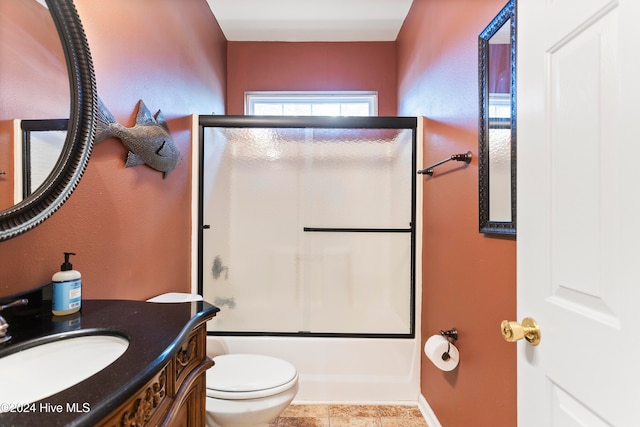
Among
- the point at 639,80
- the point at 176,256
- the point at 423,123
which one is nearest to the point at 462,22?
the point at 423,123

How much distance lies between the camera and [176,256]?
5.97 ft

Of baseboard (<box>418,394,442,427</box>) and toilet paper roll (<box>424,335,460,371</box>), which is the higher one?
toilet paper roll (<box>424,335,460,371</box>)

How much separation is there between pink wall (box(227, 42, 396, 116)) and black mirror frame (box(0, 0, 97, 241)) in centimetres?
187

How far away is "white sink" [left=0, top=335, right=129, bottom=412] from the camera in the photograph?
640 millimetres

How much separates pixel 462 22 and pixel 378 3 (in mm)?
1070

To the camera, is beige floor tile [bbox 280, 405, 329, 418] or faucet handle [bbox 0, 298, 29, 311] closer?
faucet handle [bbox 0, 298, 29, 311]

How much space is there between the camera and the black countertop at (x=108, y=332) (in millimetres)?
466

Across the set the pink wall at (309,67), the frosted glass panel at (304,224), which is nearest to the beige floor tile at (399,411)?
the frosted glass panel at (304,224)

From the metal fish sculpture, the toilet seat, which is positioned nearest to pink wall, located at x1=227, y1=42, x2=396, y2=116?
the metal fish sculpture

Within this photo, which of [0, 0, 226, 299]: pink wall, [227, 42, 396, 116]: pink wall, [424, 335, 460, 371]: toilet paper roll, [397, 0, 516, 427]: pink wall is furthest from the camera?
[227, 42, 396, 116]: pink wall

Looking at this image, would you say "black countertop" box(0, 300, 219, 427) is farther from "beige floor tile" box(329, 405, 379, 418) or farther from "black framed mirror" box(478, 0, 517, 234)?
"beige floor tile" box(329, 405, 379, 418)

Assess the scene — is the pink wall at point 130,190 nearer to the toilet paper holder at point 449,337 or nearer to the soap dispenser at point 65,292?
the soap dispenser at point 65,292

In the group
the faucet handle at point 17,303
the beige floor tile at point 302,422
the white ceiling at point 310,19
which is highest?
the white ceiling at point 310,19

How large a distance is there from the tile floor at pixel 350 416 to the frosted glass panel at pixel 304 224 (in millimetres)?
502
